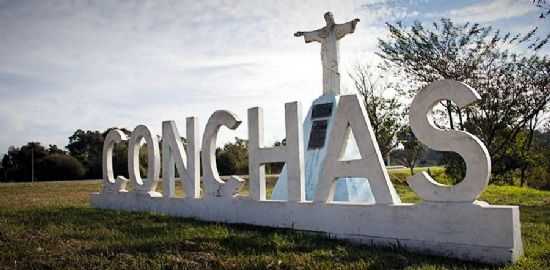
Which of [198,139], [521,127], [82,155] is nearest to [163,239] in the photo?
[198,139]

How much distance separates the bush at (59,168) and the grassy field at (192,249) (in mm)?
29519

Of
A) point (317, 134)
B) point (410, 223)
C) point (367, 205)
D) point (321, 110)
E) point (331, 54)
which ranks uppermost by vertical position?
point (331, 54)

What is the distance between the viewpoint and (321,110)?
356 inches

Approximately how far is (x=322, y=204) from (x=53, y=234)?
395 cm

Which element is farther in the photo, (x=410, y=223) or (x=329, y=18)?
(x=329, y=18)

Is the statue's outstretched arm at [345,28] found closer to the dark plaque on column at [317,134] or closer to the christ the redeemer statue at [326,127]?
the christ the redeemer statue at [326,127]

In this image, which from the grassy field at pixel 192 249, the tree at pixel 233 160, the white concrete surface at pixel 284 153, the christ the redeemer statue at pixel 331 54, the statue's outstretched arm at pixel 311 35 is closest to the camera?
the grassy field at pixel 192 249

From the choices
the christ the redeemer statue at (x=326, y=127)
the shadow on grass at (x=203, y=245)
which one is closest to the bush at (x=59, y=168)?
the shadow on grass at (x=203, y=245)

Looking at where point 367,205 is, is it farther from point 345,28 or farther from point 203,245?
point 345,28

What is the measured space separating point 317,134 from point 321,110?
19.9 inches

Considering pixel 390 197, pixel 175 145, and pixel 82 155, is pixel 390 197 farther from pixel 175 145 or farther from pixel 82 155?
pixel 82 155

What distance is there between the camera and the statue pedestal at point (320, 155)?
838 centimetres

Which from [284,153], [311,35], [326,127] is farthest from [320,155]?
[311,35]

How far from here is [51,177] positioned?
35.8 metres
